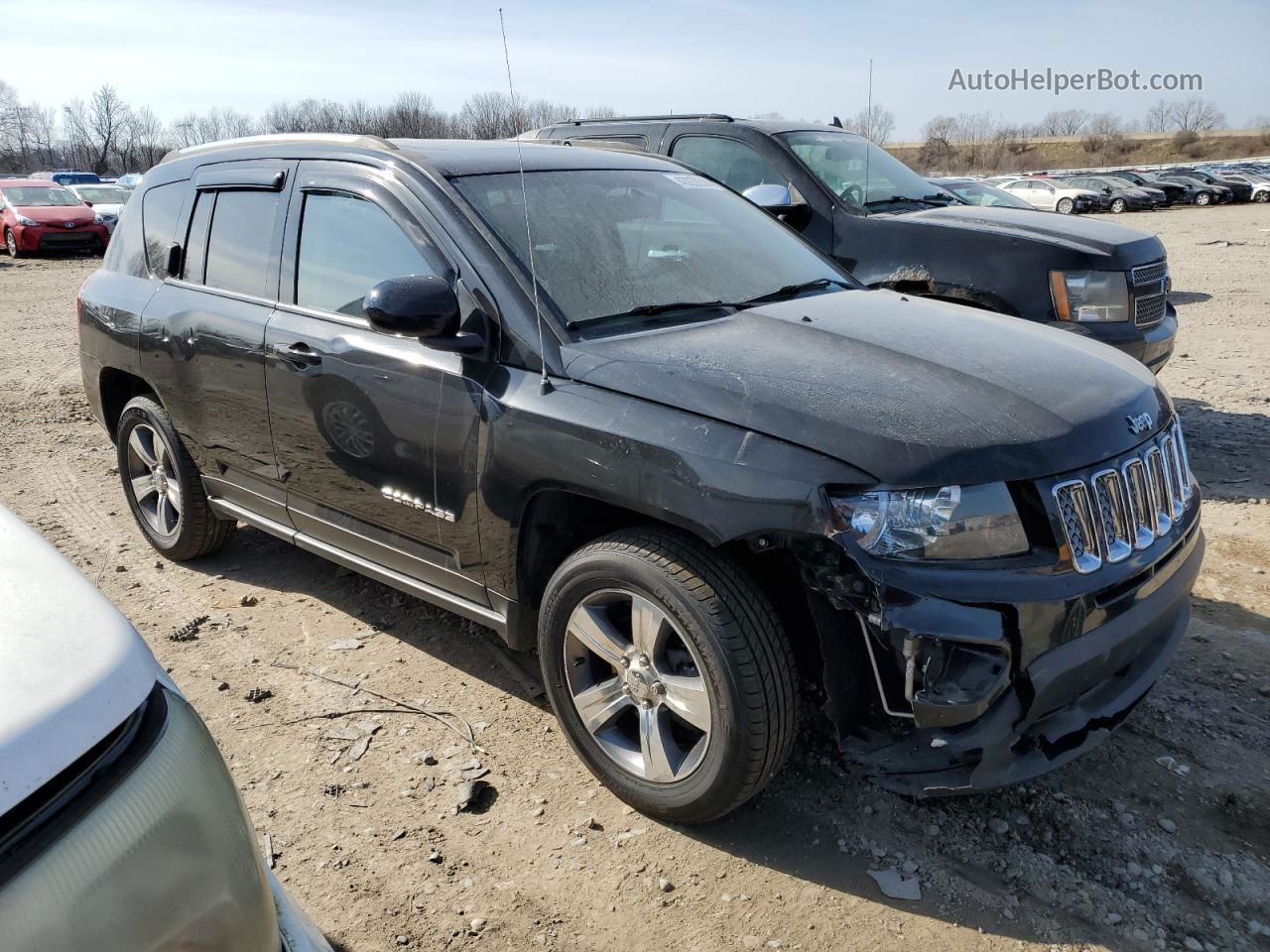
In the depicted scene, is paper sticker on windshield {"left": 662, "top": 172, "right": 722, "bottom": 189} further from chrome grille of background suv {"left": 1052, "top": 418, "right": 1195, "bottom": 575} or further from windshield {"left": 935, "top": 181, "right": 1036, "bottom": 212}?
windshield {"left": 935, "top": 181, "right": 1036, "bottom": 212}

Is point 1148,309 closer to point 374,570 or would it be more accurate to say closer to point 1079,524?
point 1079,524

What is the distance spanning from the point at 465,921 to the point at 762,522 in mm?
1296

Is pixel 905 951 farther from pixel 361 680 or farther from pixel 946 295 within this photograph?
pixel 946 295

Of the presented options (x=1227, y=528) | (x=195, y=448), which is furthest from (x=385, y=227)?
(x=1227, y=528)

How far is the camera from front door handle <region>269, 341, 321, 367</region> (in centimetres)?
350

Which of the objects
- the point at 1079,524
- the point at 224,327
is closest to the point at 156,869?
the point at 1079,524

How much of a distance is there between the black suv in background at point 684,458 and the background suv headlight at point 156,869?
4.44 ft

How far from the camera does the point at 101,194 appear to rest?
82.5 feet

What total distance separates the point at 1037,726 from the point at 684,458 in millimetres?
1119

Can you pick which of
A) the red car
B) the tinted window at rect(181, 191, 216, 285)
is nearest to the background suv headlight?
the tinted window at rect(181, 191, 216, 285)

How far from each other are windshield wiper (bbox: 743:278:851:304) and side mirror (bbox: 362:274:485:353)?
3.43 feet

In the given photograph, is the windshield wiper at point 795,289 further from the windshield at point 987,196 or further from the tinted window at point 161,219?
the windshield at point 987,196

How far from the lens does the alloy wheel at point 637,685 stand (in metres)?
2.68

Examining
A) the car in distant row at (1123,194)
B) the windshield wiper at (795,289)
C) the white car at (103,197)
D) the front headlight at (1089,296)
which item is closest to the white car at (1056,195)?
the car in distant row at (1123,194)
